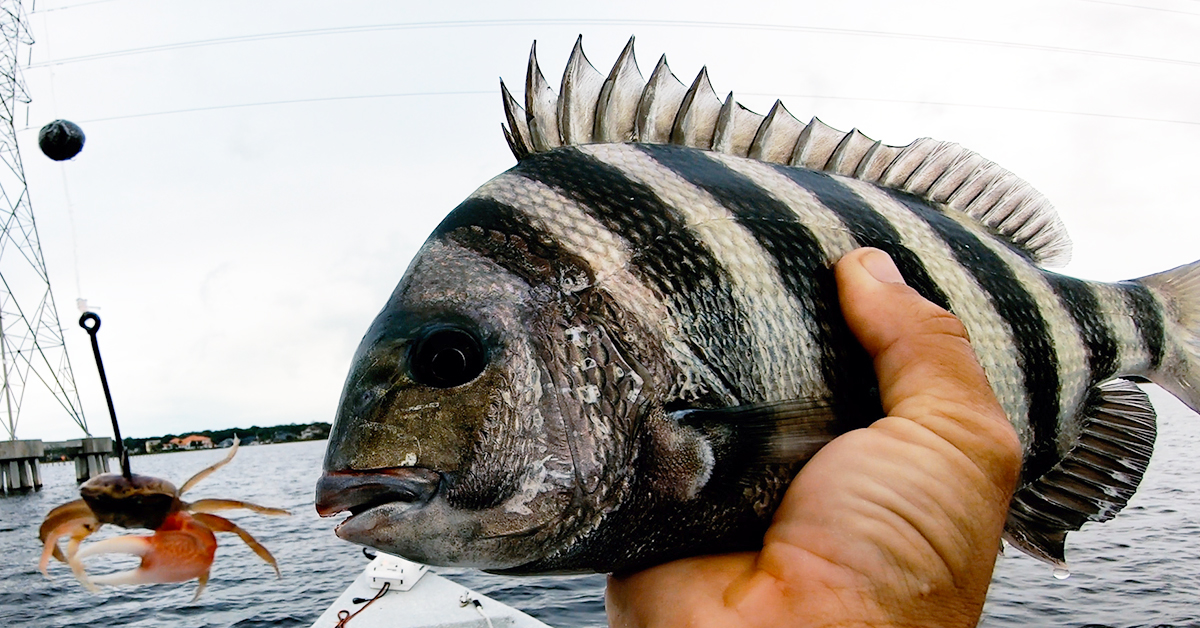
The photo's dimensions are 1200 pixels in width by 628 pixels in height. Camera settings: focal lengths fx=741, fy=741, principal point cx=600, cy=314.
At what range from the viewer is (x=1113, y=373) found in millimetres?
2150

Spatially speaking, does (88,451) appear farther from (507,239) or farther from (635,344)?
(635,344)

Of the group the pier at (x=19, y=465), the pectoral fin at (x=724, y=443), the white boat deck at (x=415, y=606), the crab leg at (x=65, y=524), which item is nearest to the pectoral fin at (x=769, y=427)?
the pectoral fin at (x=724, y=443)

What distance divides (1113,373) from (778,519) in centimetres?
137

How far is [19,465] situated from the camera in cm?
4450

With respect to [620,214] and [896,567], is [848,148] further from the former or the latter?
[896,567]

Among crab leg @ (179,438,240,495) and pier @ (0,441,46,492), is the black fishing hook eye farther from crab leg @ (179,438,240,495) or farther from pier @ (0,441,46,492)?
pier @ (0,441,46,492)

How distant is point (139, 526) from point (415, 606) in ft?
26.8

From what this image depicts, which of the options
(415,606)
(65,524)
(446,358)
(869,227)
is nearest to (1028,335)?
(869,227)

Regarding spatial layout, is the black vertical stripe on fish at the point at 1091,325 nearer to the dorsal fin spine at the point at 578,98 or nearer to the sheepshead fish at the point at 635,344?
the sheepshead fish at the point at 635,344

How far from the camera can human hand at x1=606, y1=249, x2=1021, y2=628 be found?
1317mm

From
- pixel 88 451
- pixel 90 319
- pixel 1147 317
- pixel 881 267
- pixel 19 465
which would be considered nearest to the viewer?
pixel 90 319

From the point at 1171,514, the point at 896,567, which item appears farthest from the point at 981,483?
the point at 1171,514

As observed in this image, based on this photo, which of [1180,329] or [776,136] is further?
[1180,329]

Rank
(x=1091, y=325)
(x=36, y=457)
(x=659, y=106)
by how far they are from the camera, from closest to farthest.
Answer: (x=659, y=106) < (x=1091, y=325) < (x=36, y=457)
